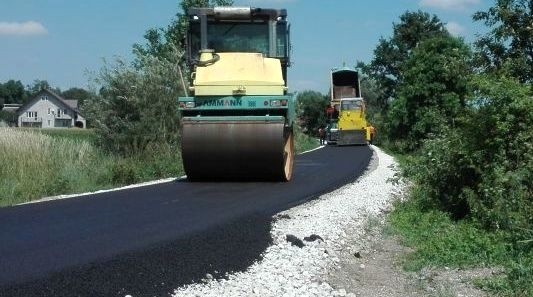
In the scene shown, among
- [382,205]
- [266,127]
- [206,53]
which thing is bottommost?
[382,205]

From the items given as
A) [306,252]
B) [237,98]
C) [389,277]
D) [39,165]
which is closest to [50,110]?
[39,165]

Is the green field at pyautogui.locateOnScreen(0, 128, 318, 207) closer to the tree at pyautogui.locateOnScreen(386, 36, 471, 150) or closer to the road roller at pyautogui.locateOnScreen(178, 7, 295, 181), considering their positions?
the road roller at pyautogui.locateOnScreen(178, 7, 295, 181)

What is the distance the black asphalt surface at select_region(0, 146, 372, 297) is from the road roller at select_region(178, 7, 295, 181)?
113cm

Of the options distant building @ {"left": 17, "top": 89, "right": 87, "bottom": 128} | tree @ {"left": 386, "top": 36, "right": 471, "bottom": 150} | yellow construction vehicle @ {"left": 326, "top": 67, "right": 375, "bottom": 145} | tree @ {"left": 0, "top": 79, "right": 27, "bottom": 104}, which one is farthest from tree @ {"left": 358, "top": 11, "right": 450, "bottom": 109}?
tree @ {"left": 0, "top": 79, "right": 27, "bottom": 104}

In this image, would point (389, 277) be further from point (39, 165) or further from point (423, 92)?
point (423, 92)

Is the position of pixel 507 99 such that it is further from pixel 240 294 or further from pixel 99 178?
pixel 99 178

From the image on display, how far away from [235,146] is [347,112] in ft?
102

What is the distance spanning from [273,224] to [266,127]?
5.45 m

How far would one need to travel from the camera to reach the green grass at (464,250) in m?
7.44

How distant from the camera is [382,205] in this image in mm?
14062

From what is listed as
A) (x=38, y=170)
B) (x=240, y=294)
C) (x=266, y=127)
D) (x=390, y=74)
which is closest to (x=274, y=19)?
(x=266, y=127)

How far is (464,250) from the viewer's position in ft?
30.4

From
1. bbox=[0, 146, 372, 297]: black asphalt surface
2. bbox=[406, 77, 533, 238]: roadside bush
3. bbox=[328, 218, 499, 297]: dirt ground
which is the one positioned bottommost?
bbox=[328, 218, 499, 297]: dirt ground

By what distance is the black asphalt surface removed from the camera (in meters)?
6.64
